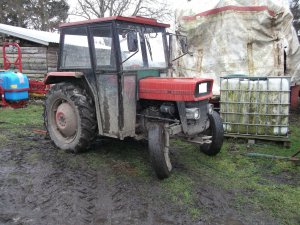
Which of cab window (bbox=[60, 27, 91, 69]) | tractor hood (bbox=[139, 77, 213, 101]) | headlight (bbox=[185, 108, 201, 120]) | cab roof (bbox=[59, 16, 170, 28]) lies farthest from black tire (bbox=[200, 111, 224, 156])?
cab window (bbox=[60, 27, 91, 69])

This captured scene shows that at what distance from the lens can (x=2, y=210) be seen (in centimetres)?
363

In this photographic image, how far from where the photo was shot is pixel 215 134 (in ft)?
17.2

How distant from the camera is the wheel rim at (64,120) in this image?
539cm

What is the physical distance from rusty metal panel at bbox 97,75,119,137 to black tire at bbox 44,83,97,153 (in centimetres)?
26

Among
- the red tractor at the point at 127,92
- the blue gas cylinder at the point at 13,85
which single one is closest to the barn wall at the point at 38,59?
the blue gas cylinder at the point at 13,85

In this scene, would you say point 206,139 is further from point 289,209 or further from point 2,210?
point 2,210

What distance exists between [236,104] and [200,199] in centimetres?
298

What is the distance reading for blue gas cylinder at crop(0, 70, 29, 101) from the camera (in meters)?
9.51

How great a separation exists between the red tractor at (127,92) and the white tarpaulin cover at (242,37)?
11.0 ft

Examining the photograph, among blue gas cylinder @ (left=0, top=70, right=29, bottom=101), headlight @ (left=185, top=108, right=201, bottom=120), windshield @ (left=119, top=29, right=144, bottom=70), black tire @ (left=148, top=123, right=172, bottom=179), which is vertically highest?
windshield @ (left=119, top=29, right=144, bottom=70)

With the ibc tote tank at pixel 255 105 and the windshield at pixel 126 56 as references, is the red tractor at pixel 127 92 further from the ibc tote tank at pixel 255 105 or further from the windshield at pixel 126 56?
the ibc tote tank at pixel 255 105

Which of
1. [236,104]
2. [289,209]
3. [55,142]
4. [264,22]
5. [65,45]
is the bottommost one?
[289,209]

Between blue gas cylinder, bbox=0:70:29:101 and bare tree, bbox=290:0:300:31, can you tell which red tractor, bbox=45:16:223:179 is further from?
bare tree, bbox=290:0:300:31

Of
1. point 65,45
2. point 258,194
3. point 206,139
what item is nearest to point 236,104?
point 206,139
